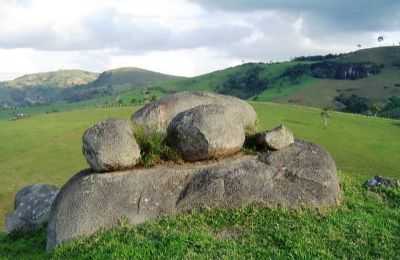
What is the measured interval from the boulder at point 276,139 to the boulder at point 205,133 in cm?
104

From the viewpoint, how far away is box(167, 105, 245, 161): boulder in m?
21.9

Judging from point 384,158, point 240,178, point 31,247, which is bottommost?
point 384,158

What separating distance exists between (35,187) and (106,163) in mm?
10184

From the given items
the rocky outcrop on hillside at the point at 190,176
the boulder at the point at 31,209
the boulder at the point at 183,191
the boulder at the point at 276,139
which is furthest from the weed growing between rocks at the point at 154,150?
the boulder at the point at 31,209

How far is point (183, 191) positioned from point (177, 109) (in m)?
5.03

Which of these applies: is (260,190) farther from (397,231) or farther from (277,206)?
(397,231)

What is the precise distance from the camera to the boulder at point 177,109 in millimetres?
23719

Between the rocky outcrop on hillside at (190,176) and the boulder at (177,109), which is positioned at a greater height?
the boulder at (177,109)

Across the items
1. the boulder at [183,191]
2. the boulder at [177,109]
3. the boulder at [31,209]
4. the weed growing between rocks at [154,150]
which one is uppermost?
the boulder at [177,109]

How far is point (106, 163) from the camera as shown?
70.1ft

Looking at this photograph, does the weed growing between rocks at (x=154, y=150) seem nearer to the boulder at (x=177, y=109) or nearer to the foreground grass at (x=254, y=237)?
the boulder at (x=177, y=109)

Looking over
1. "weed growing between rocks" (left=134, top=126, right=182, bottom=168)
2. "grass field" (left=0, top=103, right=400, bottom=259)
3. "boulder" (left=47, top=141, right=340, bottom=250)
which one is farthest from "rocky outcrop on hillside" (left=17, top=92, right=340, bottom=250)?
"grass field" (left=0, top=103, right=400, bottom=259)

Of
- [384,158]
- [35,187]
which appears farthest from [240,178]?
[384,158]

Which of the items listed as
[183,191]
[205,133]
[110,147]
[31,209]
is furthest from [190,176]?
[31,209]
